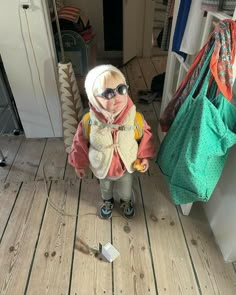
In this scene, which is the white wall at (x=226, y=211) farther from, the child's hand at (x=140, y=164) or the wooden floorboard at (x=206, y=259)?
the child's hand at (x=140, y=164)

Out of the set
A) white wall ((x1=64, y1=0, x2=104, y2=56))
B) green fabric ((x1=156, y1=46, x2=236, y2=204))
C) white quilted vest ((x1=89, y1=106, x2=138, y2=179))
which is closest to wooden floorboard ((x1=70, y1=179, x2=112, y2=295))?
white quilted vest ((x1=89, y1=106, x2=138, y2=179))

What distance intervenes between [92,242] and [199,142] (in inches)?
31.6

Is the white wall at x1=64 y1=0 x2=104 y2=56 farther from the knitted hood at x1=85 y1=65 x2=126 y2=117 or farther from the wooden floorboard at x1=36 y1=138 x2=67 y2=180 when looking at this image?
the knitted hood at x1=85 y1=65 x2=126 y2=117

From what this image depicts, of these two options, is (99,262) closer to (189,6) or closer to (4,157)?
(4,157)

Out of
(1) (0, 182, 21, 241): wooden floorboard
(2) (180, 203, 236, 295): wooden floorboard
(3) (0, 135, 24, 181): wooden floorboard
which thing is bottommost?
(2) (180, 203, 236, 295): wooden floorboard

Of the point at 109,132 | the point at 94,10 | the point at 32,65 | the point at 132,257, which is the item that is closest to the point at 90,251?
the point at 132,257

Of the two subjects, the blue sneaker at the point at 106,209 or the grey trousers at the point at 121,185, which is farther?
the blue sneaker at the point at 106,209

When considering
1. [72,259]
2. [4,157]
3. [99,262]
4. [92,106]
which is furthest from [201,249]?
[4,157]

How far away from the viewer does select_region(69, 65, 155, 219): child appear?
2.86ft

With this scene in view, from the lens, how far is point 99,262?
1.17 metres

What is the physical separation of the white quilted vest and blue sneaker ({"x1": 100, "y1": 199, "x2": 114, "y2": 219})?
0.33 m

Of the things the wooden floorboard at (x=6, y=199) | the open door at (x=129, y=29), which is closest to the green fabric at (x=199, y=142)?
the wooden floorboard at (x=6, y=199)

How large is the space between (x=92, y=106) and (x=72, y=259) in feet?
2.64

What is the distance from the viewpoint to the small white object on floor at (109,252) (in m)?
1.17
